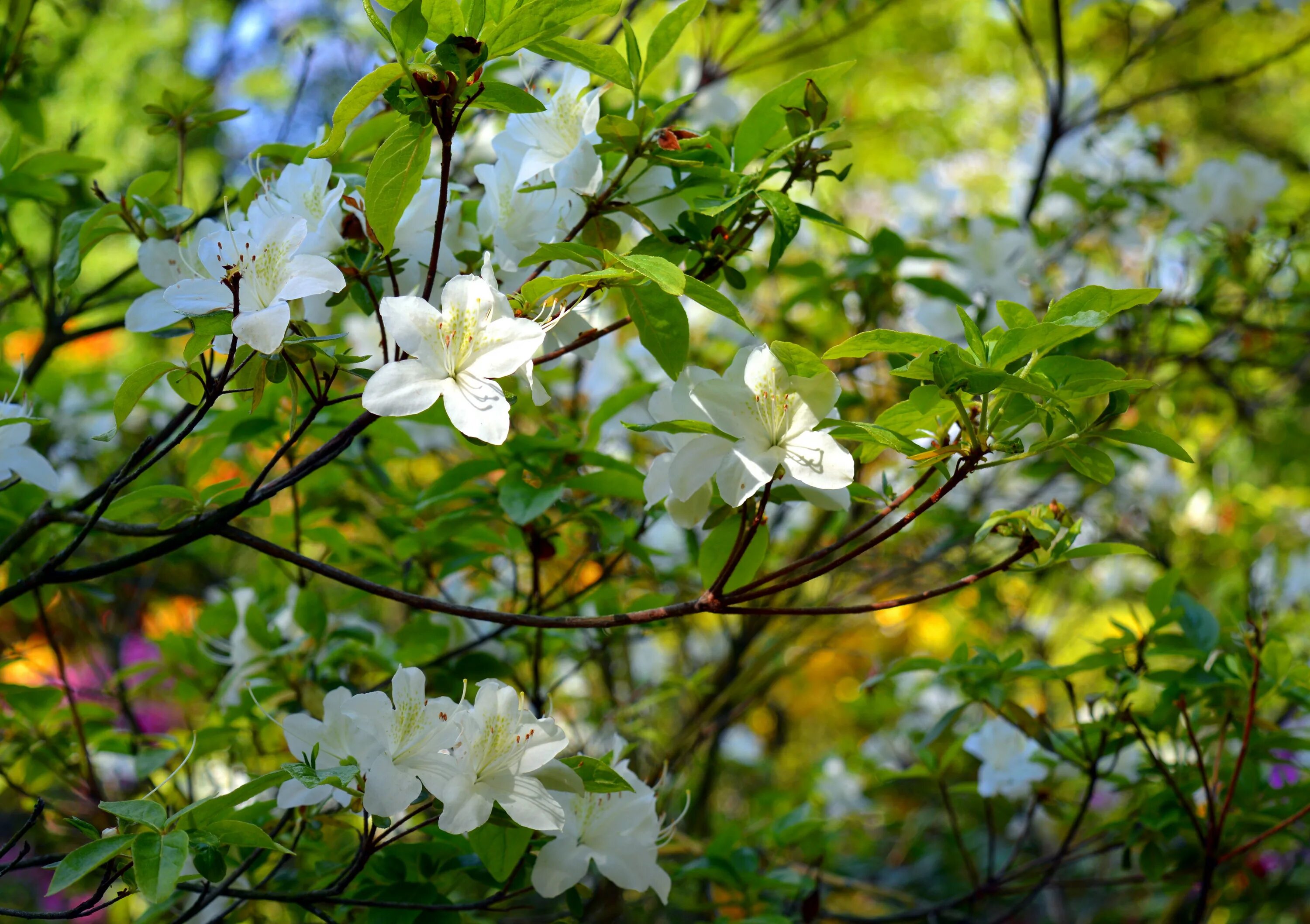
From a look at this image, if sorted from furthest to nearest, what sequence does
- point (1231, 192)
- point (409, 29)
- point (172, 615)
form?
point (172, 615)
point (1231, 192)
point (409, 29)

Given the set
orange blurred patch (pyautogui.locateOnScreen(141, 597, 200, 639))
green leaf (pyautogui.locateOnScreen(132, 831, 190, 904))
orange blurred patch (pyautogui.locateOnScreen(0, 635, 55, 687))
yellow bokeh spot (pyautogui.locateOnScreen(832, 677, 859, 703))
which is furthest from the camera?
yellow bokeh spot (pyautogui.locateOnScreen(832, 677, 859, 703))

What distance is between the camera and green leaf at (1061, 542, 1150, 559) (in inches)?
30.4

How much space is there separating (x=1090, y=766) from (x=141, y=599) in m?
1.83

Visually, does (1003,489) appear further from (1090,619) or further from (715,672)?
(1090,619)

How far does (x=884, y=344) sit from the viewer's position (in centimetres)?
71

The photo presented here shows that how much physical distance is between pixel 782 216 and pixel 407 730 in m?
0.51

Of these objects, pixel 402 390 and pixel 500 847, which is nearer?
pixel 402 390

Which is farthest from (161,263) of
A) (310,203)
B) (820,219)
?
(820,219)

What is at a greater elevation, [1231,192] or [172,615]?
[1231,192]

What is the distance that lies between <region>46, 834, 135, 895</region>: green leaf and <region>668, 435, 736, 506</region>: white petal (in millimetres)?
443

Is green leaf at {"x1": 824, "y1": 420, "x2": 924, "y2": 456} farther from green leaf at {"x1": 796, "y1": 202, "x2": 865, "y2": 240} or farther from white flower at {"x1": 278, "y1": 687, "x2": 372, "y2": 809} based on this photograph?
white flower at {"x1": 278, "y1": 687, "x2": 372, "y2": 809}

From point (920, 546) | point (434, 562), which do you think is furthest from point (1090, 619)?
point (434, 562)

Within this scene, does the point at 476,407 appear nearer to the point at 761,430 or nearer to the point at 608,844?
the point at 761,430

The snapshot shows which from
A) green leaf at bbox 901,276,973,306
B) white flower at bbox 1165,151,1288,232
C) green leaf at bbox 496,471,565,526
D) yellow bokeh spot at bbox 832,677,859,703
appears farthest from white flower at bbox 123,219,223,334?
yellow bokeh spot at bbox 832,677,859,703
